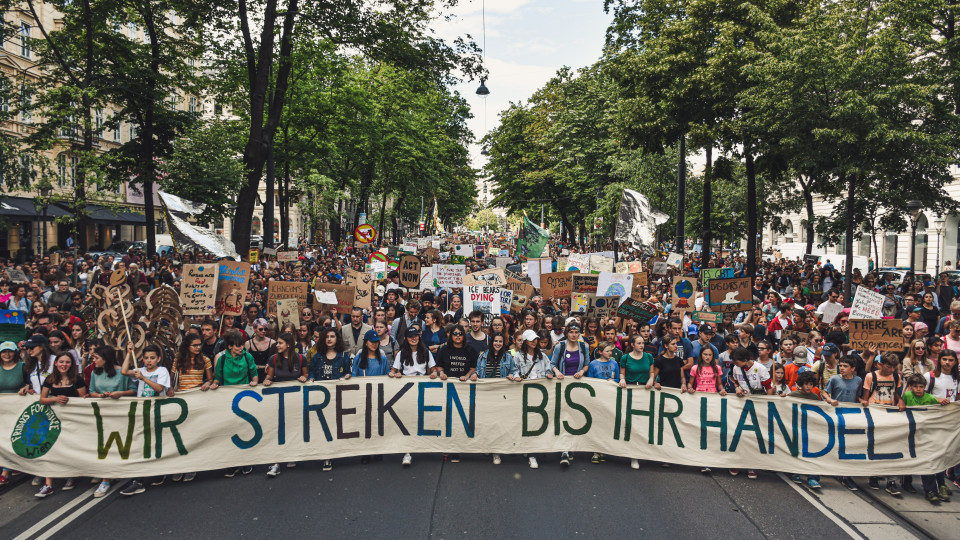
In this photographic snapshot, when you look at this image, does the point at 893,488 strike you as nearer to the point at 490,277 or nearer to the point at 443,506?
the point at 443,506

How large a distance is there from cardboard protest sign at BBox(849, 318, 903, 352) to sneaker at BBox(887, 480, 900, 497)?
202 centimetres

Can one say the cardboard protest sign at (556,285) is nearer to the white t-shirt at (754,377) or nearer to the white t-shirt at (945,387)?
the white t-shirt at (754,377)

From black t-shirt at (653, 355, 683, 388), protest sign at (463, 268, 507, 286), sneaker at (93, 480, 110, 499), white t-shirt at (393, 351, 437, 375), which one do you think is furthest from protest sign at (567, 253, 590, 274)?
sneaker at (93, 480, 110, 499)

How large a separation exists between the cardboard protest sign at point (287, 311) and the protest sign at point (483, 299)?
9.33ft

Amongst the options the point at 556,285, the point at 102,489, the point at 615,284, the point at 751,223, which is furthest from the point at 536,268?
the point at 751,223

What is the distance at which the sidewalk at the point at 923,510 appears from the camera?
19.9 feet

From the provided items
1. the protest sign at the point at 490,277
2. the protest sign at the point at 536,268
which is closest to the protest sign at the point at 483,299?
the protest sign at the point at 490,277

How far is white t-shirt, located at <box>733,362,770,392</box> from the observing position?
7699 millimetres

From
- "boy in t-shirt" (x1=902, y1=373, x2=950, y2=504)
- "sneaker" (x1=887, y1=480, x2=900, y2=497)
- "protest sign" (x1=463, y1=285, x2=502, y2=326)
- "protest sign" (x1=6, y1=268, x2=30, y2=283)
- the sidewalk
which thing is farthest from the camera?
"protest sign" (x1=6, y1=268, x2=30, y2=283)

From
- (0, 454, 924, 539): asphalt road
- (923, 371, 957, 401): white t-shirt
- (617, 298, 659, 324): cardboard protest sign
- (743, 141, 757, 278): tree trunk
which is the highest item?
(743, 141, 757, 278): tree trunk

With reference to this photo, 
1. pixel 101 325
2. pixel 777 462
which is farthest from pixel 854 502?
pixel 101 325

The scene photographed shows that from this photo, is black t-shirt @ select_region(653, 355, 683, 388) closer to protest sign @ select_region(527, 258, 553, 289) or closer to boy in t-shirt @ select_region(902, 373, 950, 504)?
boy in t-shirt @ select_region(902, 373, 950, 504)

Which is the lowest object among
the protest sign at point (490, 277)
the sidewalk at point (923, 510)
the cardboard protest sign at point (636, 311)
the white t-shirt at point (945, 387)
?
the sidewalk at point (923, 510)

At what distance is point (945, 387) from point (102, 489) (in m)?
8.81
